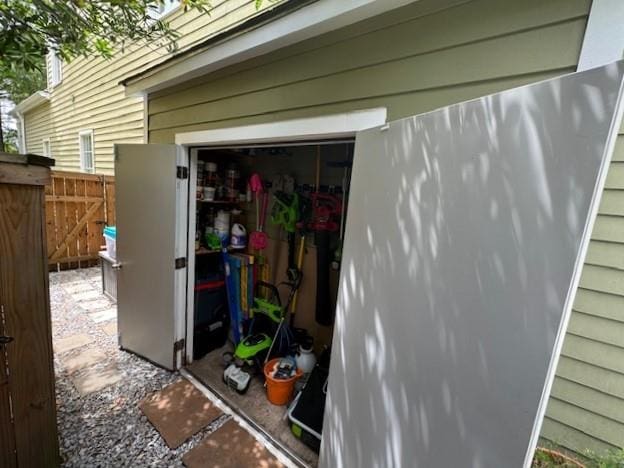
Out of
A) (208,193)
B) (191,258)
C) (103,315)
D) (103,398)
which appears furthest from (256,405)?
(103,315)

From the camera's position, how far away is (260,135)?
186 centimetres

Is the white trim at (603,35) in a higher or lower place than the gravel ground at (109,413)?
higher

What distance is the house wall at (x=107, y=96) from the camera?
142 inches

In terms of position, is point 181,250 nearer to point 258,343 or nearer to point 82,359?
point 258,343

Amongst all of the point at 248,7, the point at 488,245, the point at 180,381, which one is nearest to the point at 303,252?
the point at 180,381

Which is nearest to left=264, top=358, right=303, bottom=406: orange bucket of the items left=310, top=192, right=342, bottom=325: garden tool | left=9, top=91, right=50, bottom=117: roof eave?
left=310, top=192, right=342, bottom=325: garden tool

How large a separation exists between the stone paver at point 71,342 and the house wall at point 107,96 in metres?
3.50

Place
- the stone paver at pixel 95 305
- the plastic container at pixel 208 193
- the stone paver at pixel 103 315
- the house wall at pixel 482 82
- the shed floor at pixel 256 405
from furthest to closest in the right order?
the stone paver at pixel 95 305, the stone paver at pixel 103 315, the plastic container at pixel 208 193, the shed floor at pixel 256 405, the house wall at pixel 482 82

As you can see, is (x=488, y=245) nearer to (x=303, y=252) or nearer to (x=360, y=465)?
(x=360, y=465)

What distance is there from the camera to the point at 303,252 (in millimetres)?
Answer: 2799

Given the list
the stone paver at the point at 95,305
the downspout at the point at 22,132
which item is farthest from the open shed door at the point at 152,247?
the downspout at the point at 22,132

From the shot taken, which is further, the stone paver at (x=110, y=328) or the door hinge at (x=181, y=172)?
the stone paver at (x=110, y=328)

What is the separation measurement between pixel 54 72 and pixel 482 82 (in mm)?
10865

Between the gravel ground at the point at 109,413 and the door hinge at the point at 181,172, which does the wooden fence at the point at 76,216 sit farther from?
the door hinge at the point at 181,172
